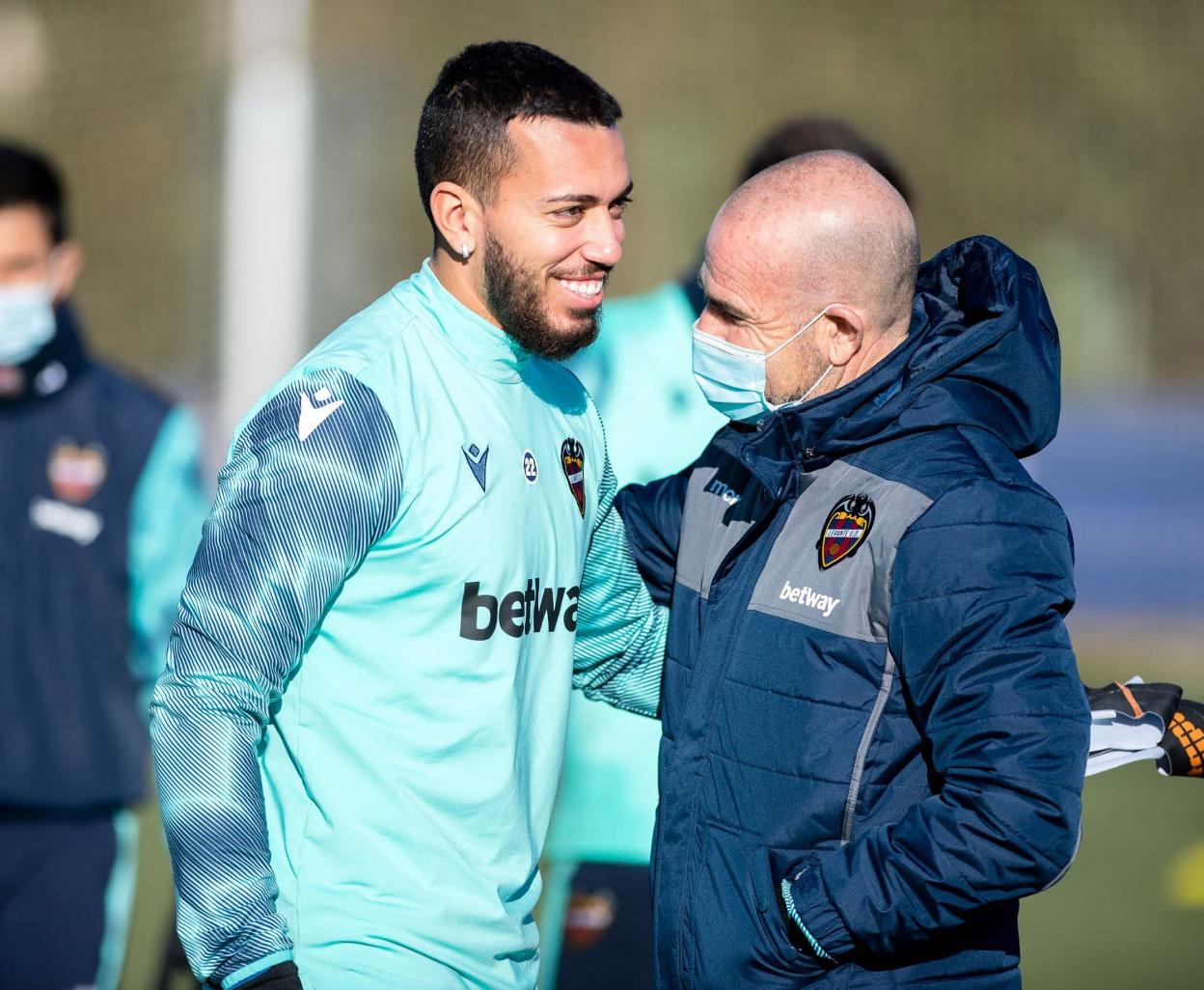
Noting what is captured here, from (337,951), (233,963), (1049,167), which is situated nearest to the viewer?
(233,963)

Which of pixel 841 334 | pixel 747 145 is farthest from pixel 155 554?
pixel 747 145

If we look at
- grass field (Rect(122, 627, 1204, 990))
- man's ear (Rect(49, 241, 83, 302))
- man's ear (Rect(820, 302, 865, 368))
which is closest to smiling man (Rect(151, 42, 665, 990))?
man's ear (Rect(820, 302, 865, 368))

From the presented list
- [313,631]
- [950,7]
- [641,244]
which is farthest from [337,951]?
[950,7]

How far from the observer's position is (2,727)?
3.72m

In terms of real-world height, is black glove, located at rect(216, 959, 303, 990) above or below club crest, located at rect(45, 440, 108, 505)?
below

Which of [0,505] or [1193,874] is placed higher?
[0,505]

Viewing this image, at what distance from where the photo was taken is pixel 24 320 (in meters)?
4.03

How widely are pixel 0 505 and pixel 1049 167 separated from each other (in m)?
14.6

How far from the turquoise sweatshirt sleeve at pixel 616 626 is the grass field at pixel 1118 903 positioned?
88.1 inches

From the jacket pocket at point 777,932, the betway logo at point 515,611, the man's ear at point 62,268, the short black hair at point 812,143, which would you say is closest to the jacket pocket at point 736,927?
the jacket pocket at point 777,932

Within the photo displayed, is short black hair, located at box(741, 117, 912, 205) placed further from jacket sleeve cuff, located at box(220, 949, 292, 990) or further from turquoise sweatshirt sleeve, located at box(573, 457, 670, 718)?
jacket sleeve cuff, located at box(220, 949, 292, 990)

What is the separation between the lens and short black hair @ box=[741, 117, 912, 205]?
3473 mm

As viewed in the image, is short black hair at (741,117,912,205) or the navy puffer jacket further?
short black hair at (741,117,912,205)

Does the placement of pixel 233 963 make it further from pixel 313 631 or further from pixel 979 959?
pixel 979 959
